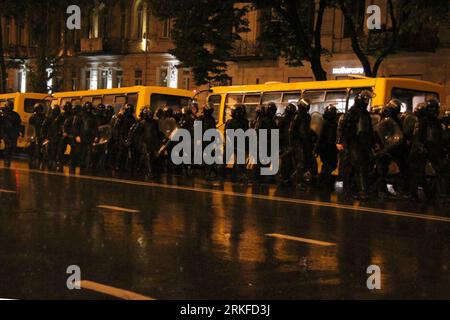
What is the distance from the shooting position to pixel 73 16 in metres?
50.3

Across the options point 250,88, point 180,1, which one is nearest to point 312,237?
point 250,88

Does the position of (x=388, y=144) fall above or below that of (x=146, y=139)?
above

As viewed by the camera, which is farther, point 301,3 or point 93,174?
point 301,3

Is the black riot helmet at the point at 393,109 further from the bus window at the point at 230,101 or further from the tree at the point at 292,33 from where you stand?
the tree at the point at 292,33

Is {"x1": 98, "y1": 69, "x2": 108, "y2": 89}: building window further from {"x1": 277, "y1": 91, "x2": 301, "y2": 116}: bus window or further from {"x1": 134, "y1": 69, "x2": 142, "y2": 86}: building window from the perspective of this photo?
{"x1": 277, "y1": 91, "x2": 301, "y2": 116}: bus window

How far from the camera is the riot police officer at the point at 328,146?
1859cm

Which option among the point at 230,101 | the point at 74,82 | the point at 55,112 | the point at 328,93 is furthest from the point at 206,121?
the point at 74,82

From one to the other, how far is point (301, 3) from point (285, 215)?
19195mm

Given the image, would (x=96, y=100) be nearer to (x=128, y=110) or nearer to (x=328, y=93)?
(x=128, y=110)

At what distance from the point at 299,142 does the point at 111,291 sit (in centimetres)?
1174

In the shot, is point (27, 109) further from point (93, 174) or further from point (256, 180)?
point (256, 180)

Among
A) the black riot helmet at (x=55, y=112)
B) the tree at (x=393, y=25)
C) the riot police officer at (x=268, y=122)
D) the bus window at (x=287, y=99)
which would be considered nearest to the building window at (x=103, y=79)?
the tree at (x=393, y=25)

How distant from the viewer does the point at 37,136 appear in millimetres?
26109

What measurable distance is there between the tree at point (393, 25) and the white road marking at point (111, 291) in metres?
17.4
